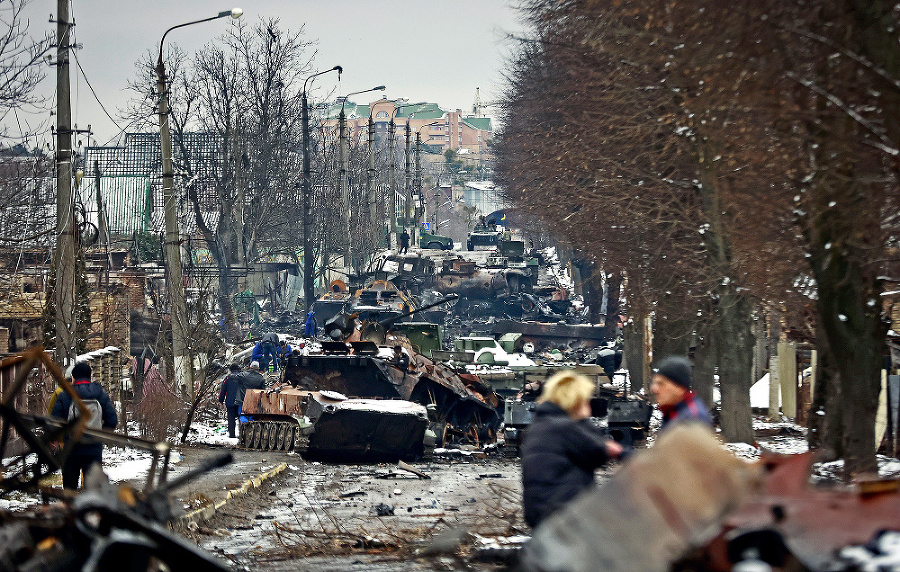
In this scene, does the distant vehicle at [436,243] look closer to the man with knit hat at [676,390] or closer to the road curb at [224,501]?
the road curb at [224,501]

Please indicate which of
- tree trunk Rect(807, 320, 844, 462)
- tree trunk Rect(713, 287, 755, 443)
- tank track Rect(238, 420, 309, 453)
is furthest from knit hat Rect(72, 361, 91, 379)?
tree trunk Rect(713, 287, 755, 443)

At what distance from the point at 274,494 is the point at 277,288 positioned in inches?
1987

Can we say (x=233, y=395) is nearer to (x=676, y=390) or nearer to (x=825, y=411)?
(x=825, y=411)

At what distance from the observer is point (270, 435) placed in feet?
63.4

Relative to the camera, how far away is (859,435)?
533 inches

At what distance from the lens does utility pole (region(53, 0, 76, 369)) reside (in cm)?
1692

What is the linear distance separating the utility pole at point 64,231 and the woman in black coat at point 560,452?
11967 mm

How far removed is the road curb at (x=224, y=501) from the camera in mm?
10797

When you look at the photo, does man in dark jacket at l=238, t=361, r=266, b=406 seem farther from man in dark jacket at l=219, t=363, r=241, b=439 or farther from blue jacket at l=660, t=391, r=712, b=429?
blue jacket at l=660, t=391, r=712, b=429

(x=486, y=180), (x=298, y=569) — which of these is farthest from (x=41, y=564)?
(x=486, y=180)

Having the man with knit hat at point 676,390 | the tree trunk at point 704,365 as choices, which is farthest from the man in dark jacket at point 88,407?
the tree trunk at point 704,365

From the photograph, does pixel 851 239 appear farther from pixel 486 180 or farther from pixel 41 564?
pixel 486 180

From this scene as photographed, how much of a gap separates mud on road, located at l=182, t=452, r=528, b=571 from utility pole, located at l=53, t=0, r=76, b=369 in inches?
146

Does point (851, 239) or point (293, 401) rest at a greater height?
point (851, 239)
